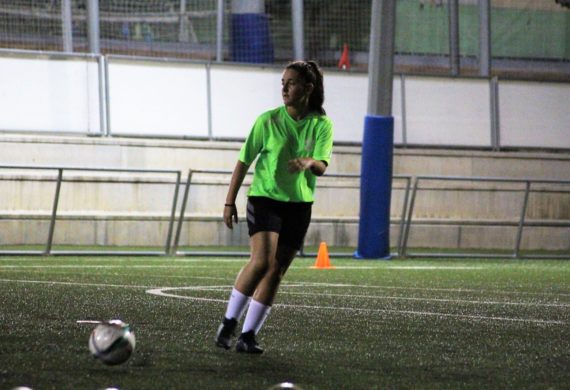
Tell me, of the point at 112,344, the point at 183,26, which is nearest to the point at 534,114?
the point at 183,26

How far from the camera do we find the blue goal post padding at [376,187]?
19.4 m

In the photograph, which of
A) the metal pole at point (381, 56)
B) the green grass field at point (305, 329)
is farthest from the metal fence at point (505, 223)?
the green grass field at point (305, 329)

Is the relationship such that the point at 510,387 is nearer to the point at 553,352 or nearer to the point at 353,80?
the point at 553,352

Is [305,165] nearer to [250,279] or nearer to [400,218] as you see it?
[250,279]

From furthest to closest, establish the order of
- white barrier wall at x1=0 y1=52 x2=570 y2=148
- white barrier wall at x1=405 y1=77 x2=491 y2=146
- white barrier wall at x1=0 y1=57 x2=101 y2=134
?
white barrier wall at x1=405 y1=77 x2=491 y2=146 < white barrier wall at x1=0 y1=52 x2=570 y2=148 < white barrier wall at x1=0 y1=57 x2=101 y2=134

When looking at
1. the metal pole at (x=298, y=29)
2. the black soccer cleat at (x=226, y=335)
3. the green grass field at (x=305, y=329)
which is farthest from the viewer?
the metal pole at (x=298, y=29)

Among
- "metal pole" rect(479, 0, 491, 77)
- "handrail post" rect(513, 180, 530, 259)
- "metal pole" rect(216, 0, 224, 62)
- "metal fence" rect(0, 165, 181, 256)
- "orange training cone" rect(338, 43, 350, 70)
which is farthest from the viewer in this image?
"metal pole" rect(479, 0, 491, 77)

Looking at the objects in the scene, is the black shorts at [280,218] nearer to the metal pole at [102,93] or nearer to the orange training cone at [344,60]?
the metal pole at [102,93]

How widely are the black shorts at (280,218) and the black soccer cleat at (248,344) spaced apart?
549 mm

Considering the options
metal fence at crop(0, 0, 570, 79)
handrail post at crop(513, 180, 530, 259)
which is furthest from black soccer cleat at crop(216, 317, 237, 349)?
metal fence at crop(0, 0, 570, 79)

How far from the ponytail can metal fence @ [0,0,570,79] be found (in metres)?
13.9

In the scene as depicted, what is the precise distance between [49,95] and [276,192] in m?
14.1

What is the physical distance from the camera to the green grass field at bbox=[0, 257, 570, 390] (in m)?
6.38

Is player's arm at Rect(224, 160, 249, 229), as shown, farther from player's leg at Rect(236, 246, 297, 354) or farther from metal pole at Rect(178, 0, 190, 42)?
metal pole at Rect(178, 0, 190, 42)
